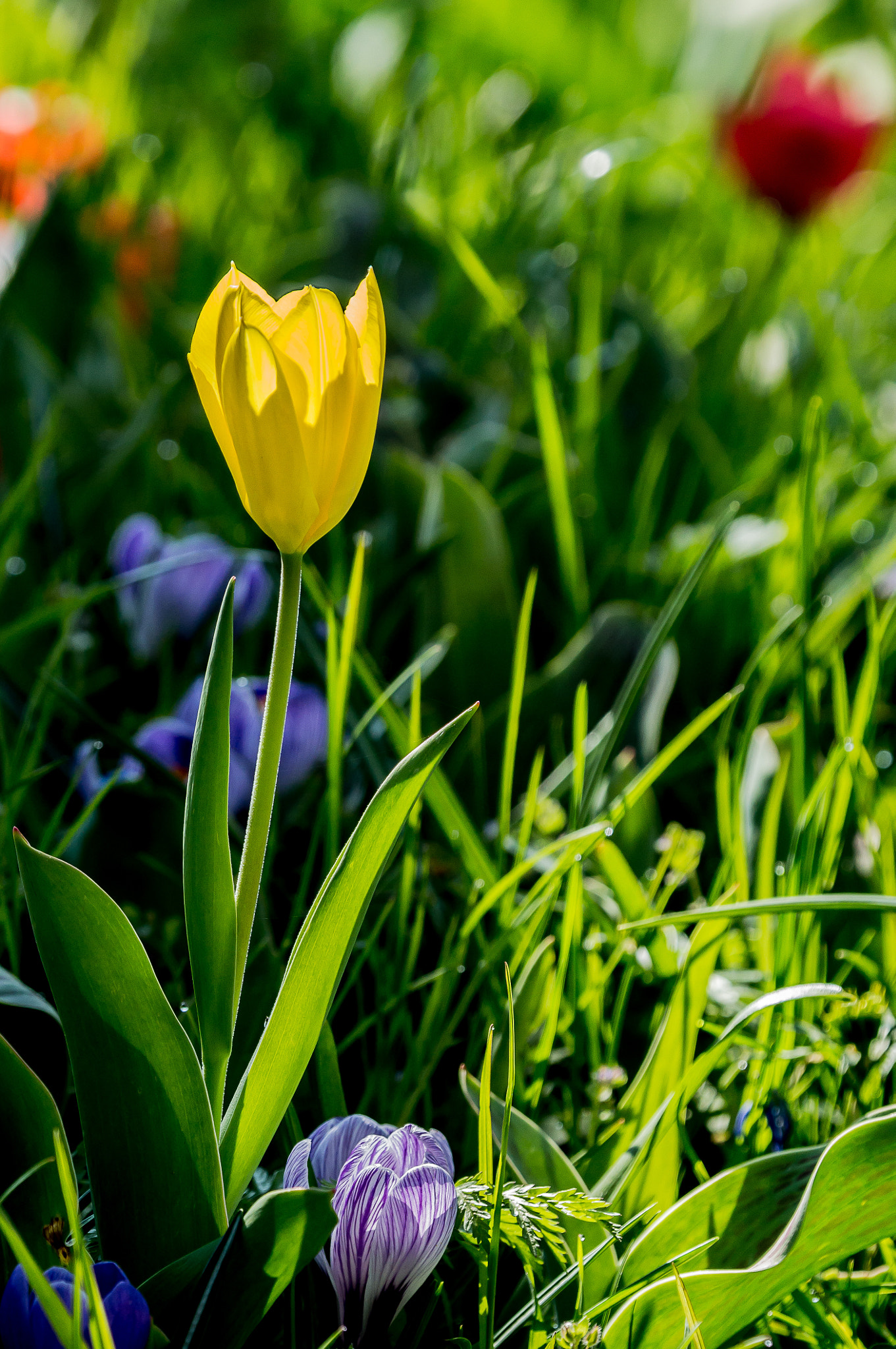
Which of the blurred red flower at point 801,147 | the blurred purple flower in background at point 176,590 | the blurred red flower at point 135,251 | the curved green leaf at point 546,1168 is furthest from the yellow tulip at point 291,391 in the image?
the blurred red flower at point 801,147

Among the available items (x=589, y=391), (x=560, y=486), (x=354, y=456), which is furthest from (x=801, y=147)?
(x=354, y=456)

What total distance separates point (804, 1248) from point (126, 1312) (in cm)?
21

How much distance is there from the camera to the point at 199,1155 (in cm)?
35

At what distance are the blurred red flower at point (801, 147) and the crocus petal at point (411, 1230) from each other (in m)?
1.47

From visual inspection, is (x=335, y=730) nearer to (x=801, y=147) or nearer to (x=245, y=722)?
(x=245, y=722)

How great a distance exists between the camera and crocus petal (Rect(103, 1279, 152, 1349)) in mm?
329

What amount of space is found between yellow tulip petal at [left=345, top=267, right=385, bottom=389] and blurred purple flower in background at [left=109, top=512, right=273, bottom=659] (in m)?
0.36

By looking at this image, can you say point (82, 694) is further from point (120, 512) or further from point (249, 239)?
point (249, 239)

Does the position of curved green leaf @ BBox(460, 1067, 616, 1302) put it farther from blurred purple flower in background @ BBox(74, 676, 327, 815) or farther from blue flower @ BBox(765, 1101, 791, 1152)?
blurred purple flower in background @ BBox(74, 676, 327, 815)

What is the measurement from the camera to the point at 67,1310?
323mm

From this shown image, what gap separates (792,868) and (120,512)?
635 millimetres

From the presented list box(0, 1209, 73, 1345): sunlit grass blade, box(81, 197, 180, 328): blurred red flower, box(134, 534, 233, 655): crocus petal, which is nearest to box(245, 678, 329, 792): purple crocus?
box(134, 534, 233, 655): crocus petal

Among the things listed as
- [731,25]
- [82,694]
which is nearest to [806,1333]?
[82,694]

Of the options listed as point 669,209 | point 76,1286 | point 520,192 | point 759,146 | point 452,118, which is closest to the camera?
point 76,1286
